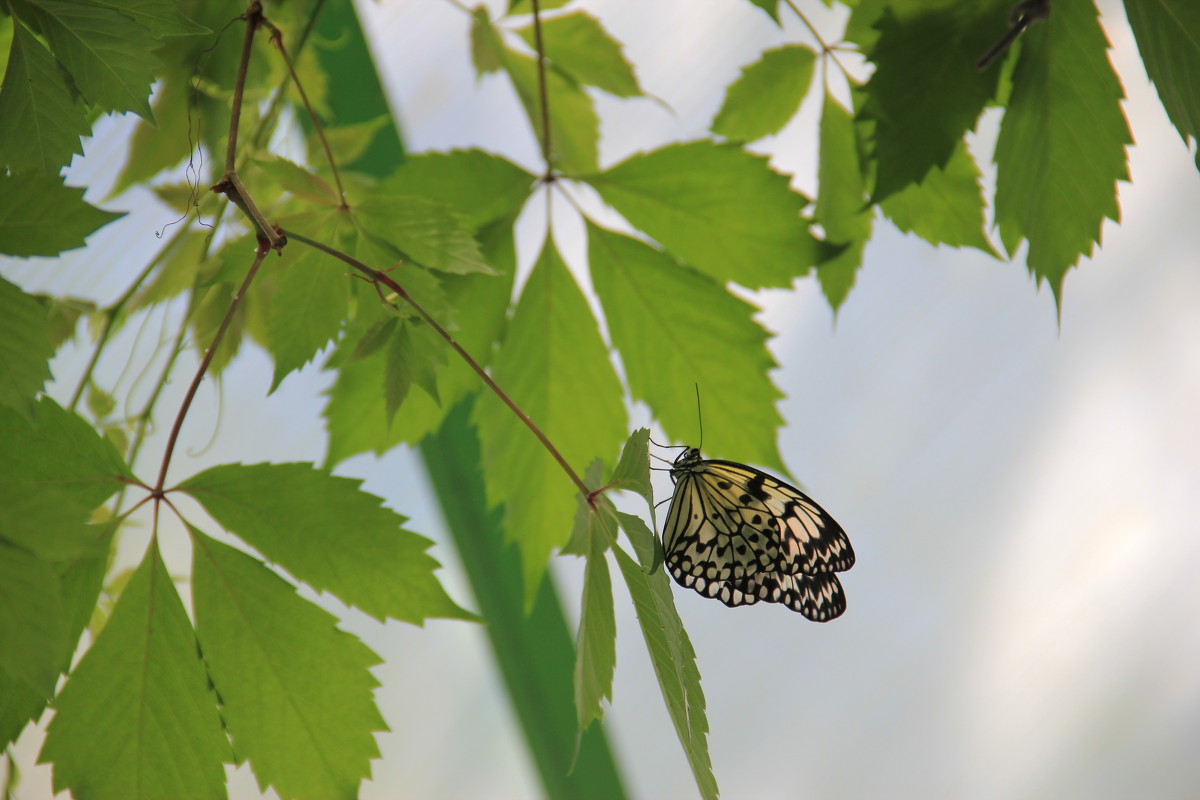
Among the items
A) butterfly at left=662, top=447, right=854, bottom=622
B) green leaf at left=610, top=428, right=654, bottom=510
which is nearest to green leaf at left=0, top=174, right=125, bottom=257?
green leaf at left=610, top=428, right=654, bottom=510

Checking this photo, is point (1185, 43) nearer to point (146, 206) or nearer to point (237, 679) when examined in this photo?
point (237, 679)

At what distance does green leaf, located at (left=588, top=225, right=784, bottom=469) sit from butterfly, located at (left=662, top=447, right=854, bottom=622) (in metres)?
0.04

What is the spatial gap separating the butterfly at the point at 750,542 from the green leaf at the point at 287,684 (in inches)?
10.5

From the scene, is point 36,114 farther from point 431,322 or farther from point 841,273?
point 841,273

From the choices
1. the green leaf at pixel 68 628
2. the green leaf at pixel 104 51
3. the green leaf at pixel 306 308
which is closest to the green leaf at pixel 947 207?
the green leaf at pixel 306 308

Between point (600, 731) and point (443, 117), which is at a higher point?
point (443, 117)

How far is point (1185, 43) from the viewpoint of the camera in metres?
0.53

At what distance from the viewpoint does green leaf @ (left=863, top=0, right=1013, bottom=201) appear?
58 cm

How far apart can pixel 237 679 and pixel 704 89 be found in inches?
52.2

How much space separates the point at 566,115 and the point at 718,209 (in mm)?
263

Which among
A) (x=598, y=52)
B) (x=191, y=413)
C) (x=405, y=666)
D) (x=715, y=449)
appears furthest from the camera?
(x=405, y=666)

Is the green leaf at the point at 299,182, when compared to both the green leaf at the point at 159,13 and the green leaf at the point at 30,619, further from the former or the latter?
the green leaf at the point at 30,619

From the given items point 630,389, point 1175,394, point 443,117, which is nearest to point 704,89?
point 443,117

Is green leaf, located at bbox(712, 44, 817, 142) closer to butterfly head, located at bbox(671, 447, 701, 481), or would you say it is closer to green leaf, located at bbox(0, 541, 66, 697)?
butterfly head, located at bbox(671, 447, 701, 481)
